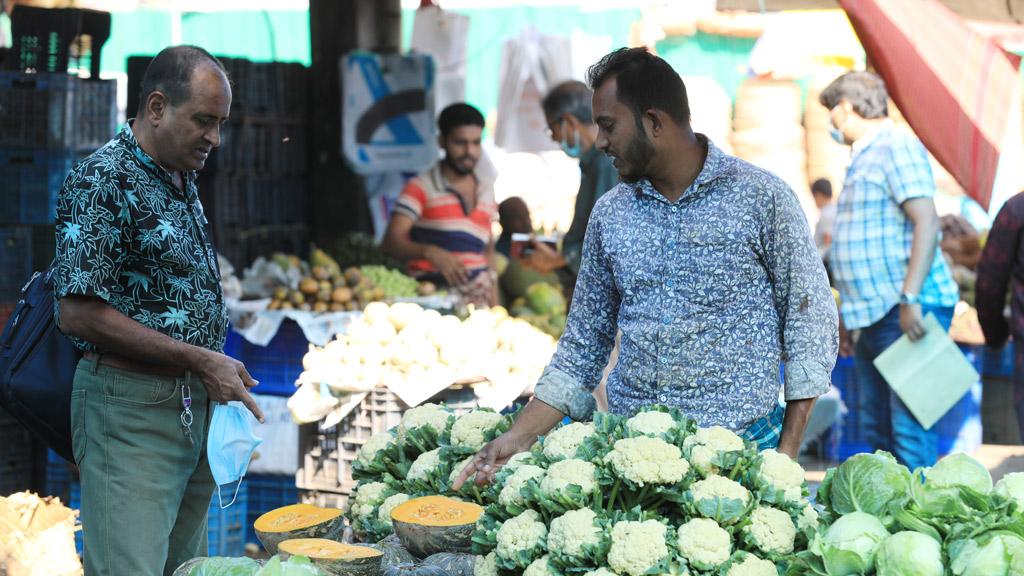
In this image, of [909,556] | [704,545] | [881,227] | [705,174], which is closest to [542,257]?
[881,227]

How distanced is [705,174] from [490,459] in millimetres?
869

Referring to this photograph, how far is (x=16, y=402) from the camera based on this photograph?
321 cm

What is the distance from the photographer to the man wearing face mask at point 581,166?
576cm

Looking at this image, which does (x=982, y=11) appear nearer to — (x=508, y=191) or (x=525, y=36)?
(x=525, y=36)

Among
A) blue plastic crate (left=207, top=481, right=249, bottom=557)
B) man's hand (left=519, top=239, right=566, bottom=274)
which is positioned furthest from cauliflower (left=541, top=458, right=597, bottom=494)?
man's hand (left=519, top=239, right=566, bottom=274)

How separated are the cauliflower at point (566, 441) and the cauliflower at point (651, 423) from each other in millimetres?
99

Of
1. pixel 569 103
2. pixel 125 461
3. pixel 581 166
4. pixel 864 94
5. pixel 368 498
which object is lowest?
pixel 368 498

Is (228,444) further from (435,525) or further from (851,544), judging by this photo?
(851,544)

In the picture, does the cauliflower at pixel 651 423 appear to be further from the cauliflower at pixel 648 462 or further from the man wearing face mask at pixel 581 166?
the man wearing face mask at pixel 581 166

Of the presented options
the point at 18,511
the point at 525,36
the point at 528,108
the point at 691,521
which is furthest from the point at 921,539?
the point at 525,36

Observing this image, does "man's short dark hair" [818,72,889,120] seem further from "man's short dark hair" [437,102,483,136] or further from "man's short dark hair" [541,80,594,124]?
"man's short dark hair" [437,102,483,136]

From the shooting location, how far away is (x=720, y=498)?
228cm

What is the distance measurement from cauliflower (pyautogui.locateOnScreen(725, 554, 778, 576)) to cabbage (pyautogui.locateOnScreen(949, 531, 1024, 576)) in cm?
32

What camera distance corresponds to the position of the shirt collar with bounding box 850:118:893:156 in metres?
5.91
